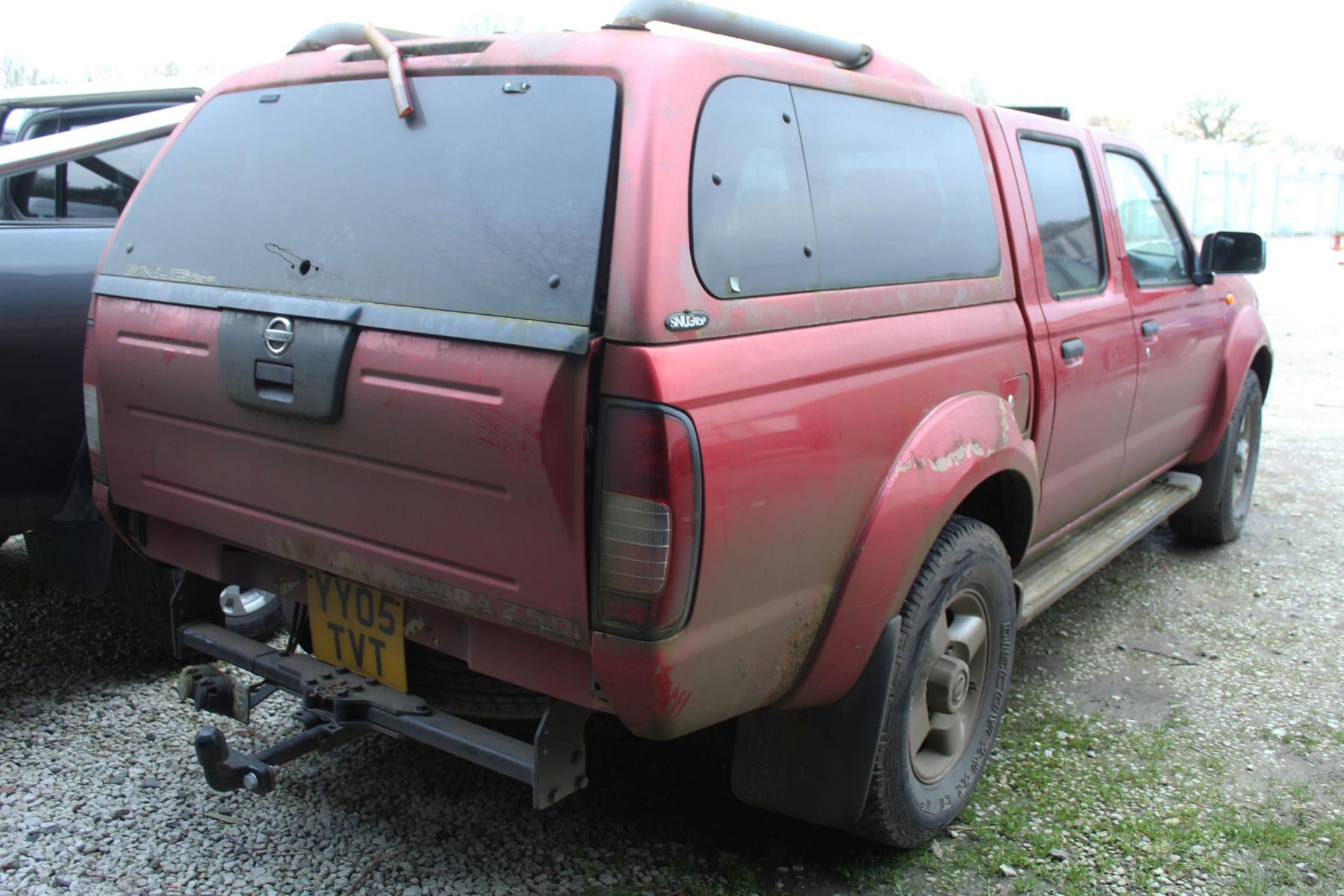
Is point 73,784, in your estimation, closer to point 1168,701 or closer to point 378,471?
point 378,471

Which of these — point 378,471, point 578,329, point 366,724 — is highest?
point 578,329

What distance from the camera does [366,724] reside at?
2.47 meters

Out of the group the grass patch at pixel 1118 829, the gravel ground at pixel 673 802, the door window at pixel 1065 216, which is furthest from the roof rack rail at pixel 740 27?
the grass patch at pixel 1118 829

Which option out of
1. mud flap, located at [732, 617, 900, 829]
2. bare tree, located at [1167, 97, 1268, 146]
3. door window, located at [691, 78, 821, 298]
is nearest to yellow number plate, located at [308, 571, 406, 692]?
mud flap, located at [732, 617, 900, 829]

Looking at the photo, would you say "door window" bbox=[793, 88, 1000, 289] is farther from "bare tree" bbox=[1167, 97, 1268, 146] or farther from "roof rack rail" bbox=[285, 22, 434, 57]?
"bare tree" bbox=[1167, 97, 1268, 146]

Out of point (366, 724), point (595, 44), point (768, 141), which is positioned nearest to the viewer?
point (595, 44)

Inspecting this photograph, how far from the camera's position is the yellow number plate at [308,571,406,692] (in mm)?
2451

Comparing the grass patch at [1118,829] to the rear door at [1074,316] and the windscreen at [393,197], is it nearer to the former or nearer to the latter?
the rear door at [1074,316]

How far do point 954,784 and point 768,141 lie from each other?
1.78 m

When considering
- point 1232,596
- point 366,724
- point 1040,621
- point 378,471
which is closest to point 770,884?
point 366,724

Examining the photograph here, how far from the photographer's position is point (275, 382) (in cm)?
233

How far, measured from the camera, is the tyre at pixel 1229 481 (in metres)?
5.15

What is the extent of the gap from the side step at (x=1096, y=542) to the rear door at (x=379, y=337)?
1.79 meters

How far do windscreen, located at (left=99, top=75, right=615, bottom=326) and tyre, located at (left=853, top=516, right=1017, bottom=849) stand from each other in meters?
1.23
